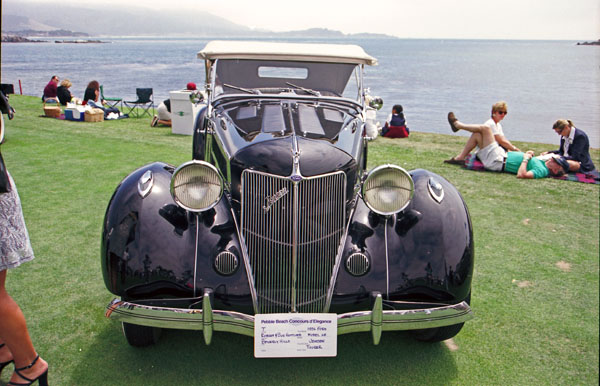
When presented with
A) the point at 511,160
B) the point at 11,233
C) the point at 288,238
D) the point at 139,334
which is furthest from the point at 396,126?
the point at 11,233

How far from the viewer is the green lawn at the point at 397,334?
3.14 metres

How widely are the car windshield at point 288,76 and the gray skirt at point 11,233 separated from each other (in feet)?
8.20

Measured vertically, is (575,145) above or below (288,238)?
below

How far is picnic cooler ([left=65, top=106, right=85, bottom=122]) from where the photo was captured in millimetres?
13125

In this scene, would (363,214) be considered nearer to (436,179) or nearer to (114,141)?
A: (436,179)

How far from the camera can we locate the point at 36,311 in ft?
12.3

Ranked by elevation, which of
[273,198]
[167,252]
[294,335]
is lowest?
[294,335]

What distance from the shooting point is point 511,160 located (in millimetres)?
8422

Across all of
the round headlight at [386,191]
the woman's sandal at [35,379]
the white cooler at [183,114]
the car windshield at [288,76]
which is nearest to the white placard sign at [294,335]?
the round headlight at [386,191]

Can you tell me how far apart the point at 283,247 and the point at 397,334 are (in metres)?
1.35

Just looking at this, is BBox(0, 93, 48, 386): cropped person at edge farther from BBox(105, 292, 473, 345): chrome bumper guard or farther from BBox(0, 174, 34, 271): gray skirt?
BBox(105, 292, 473, 345): chrome bumper guard

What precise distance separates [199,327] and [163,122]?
10.8 metres

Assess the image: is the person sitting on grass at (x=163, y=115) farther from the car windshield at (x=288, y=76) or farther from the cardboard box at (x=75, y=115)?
the car windshield at (x=288, y=76)

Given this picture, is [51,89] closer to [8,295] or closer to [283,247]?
[8,295]
